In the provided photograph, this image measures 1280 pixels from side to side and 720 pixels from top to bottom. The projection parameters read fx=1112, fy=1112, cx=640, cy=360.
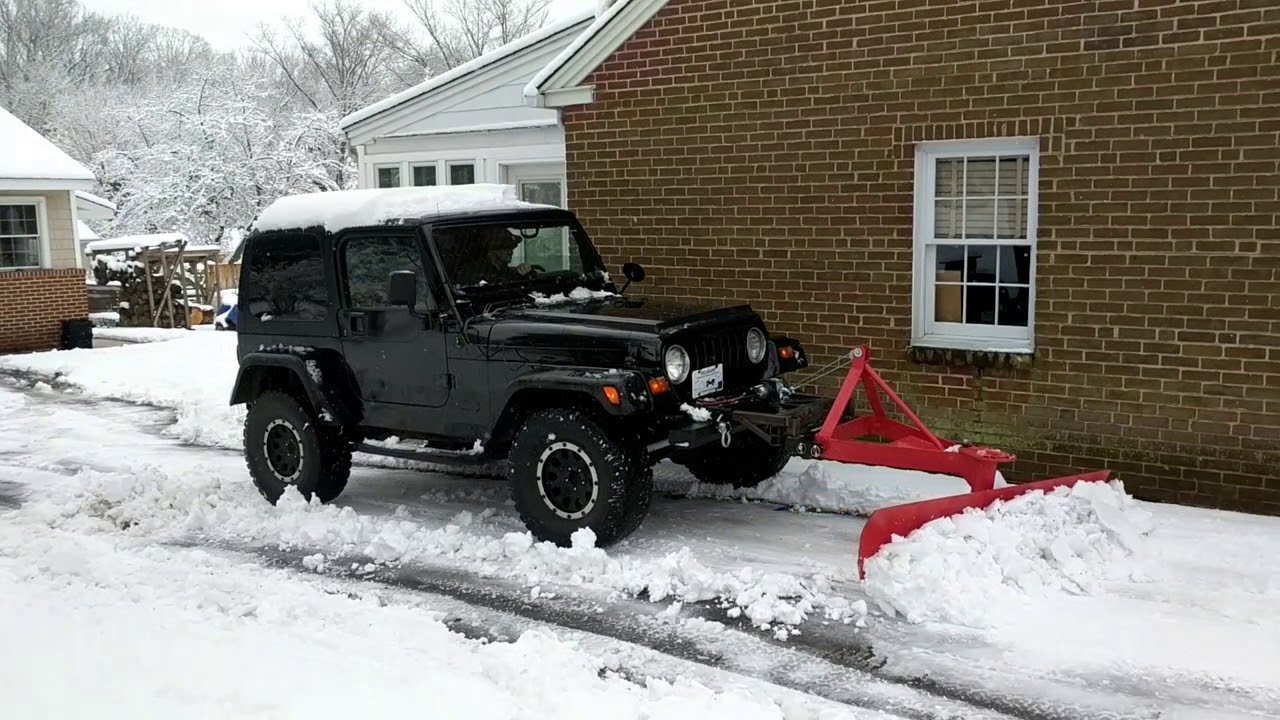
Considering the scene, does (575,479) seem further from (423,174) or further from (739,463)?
(423,174)

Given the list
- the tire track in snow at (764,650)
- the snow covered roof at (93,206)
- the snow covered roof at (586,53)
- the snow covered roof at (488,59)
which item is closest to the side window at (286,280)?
the tire track in snow at (764,650)

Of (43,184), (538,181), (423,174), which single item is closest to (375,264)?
(538,181)

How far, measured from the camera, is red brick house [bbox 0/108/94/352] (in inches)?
760

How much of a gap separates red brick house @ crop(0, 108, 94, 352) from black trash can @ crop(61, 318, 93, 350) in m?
0.17

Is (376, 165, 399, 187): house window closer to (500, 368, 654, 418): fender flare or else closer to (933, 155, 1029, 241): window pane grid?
(933, 155, 1029, 241): window pane grid

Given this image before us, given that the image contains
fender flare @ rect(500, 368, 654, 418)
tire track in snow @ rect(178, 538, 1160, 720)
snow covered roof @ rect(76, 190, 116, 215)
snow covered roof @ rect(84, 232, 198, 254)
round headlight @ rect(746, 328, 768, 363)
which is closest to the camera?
tire track in snow @ rect(178, 538, 1160, 720)

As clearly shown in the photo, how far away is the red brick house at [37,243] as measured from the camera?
760 inches

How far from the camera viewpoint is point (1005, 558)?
602 cm

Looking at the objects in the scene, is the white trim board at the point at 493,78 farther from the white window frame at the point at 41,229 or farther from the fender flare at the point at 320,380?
the white window frame at the point at 41,229

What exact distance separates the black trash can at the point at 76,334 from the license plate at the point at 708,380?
646 inches

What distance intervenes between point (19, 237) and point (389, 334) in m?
15.5

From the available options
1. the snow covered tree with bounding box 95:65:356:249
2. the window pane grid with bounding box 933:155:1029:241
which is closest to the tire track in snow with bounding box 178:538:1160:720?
the window pane grid with bounding box 933:155:1029:241

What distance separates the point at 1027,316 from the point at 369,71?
4749cm

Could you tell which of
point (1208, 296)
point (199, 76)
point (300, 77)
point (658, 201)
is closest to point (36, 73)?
point (300, 77)
